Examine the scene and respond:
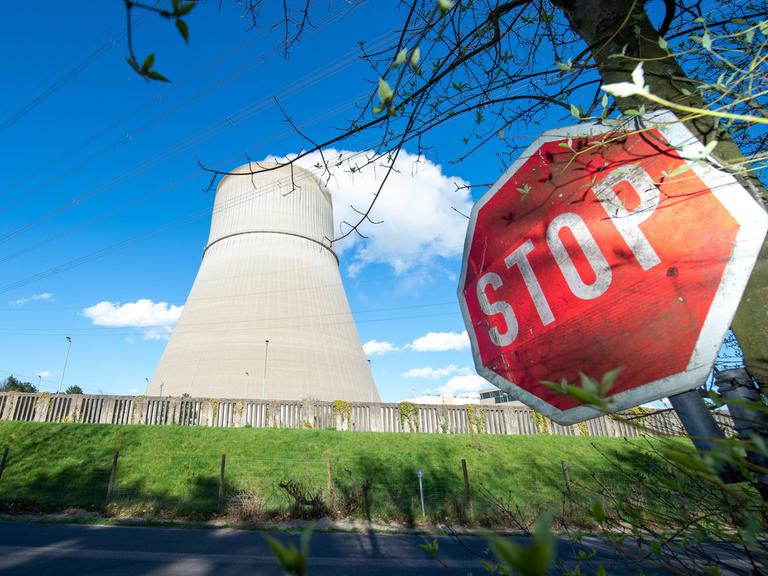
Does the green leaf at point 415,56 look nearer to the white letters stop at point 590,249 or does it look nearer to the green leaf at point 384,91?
the green leaf at point 384,91

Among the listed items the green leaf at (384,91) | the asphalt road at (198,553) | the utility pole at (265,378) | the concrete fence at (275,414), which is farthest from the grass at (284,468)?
the green leaf at (384,91)

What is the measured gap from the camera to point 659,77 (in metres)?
0.96

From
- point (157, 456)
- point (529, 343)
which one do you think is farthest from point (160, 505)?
point (529, 343)

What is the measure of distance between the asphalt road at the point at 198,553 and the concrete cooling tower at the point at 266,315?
9.49 meters

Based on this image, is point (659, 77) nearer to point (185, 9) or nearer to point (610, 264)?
point (610, 264)

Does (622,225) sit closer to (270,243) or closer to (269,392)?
(269,392)

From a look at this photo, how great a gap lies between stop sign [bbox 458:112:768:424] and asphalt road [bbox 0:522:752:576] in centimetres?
318

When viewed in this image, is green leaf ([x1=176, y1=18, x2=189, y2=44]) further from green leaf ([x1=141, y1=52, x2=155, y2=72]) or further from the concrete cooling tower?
the concrete cooling tower

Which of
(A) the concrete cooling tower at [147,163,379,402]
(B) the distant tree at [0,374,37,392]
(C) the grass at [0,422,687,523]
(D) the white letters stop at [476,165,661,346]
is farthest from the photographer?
(B) the distant tree at [0,374,37,392]

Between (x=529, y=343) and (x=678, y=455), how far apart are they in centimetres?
51

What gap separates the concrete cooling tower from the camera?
51.1ft

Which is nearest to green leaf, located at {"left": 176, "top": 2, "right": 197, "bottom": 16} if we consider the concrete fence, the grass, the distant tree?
the grass

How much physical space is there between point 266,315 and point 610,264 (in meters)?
16.4

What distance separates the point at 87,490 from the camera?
748cm
